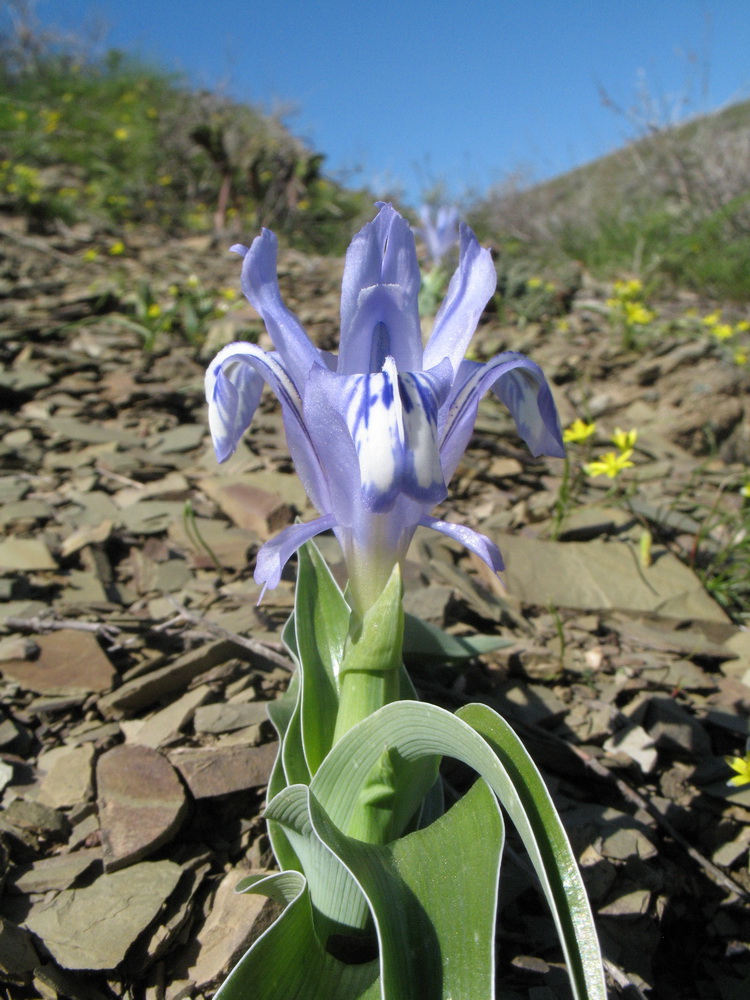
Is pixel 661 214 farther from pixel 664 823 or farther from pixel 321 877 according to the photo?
pixel 321 877

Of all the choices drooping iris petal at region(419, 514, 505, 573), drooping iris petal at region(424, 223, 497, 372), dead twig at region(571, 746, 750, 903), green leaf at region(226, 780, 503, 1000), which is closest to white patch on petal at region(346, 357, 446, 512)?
drooping iris petal at region(419, 514, 505, 573)

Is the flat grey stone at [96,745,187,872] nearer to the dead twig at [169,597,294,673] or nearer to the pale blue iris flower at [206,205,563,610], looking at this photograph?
the dead twig at [169,597,294,673]

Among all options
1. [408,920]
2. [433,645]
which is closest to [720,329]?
[433,645]

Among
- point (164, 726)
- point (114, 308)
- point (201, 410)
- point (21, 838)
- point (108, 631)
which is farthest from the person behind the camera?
point (114, 308)

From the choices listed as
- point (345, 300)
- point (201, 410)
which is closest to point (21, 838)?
point (345, 300)

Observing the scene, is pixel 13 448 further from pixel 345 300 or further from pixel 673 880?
pixel 673 880

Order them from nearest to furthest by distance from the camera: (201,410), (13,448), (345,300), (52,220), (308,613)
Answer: (345,300) → (308,613) → (13,448) → (201,410) → (52,220)

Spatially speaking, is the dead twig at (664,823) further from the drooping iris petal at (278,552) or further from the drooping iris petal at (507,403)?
the drooping iris petal at (278,552)
